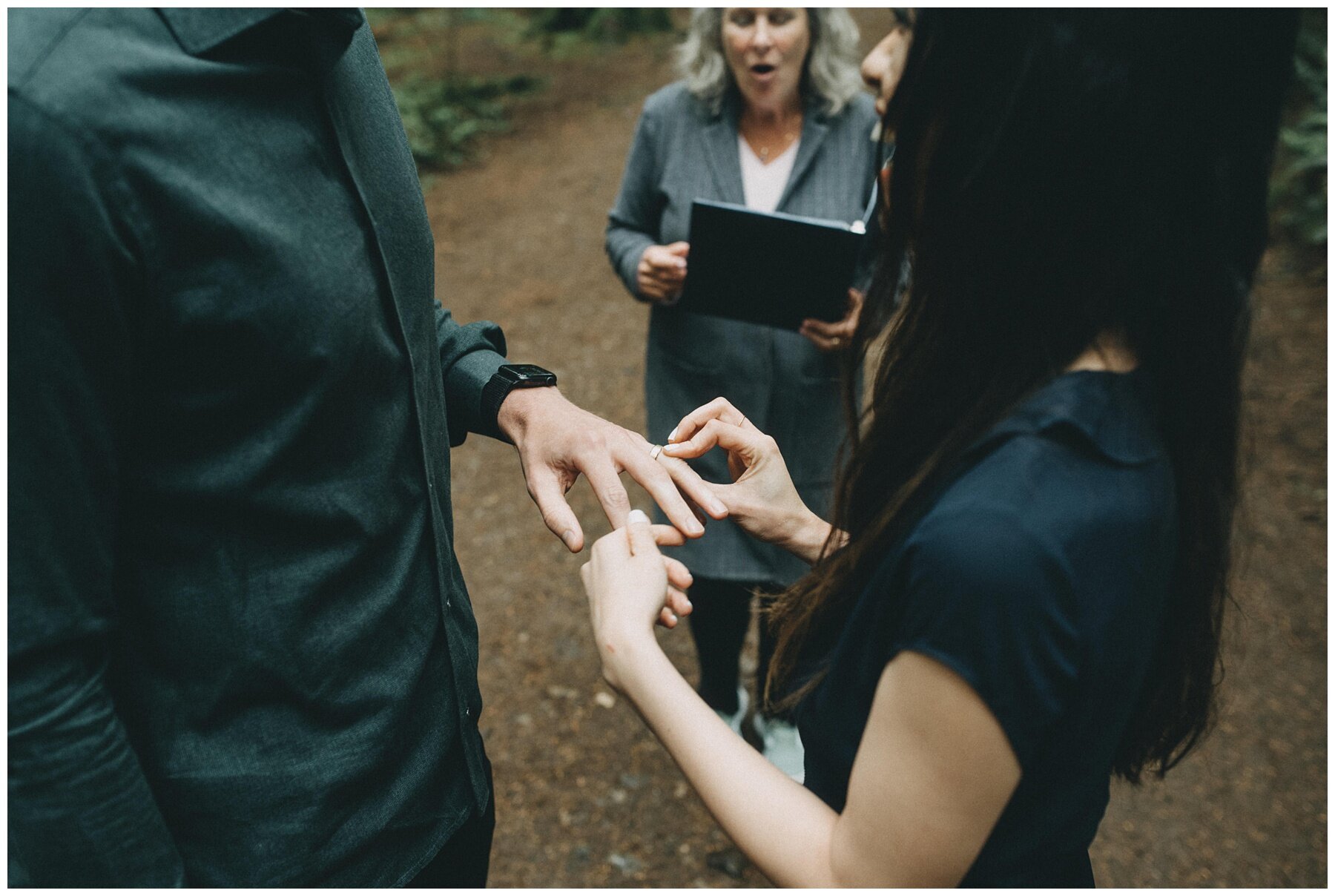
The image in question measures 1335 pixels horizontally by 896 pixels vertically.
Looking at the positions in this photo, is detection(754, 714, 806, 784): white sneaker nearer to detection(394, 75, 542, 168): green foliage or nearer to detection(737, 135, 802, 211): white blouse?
detection(737, 135, 802, 211): white blouse

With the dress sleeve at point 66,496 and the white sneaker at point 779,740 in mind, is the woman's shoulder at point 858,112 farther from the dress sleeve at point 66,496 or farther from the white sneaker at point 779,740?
the dress sleeve at point 66,496

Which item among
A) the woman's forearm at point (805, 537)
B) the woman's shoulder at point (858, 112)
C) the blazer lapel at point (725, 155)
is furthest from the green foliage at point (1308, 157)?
the woman's forearm at point (805, 537)

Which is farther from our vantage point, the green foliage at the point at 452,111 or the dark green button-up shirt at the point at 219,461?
the green foliage at the point at 452,111

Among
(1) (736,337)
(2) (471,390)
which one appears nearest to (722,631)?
(1) (736,337)

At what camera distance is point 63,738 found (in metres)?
1.15

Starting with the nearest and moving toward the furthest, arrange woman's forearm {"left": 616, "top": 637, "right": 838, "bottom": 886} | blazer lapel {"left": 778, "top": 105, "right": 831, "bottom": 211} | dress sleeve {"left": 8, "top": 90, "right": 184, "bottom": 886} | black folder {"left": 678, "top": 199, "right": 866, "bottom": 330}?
1. dress sleeve {"left": 8, "top": 90, "right": 184, "bottom": 886}
2. woman's forearm {"left": 616, "top": 637, "right": 838, "bottom": 886}
3. black folder {"left": 678, "top": 199, "right": 866, "bottom": 330}
4. blazer lapel {"left": 778, "top": 105, "right": 831, "bottom": 211}

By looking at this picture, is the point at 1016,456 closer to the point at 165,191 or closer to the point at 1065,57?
→ the point at 1065,57

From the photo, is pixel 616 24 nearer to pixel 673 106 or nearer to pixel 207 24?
pixel 673 106

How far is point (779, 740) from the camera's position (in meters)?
3.45

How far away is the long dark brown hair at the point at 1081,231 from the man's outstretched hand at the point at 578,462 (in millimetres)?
457

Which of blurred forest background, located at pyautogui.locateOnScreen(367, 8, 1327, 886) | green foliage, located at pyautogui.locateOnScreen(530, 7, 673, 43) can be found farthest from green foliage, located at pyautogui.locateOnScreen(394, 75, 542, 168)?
green foliage, located at pyautogui.locateOnScreen(530, 7, 673, 43)

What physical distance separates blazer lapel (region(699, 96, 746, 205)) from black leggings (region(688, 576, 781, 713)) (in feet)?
4.38

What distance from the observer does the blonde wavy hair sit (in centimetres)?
315

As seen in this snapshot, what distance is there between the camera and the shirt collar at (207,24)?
120cm
